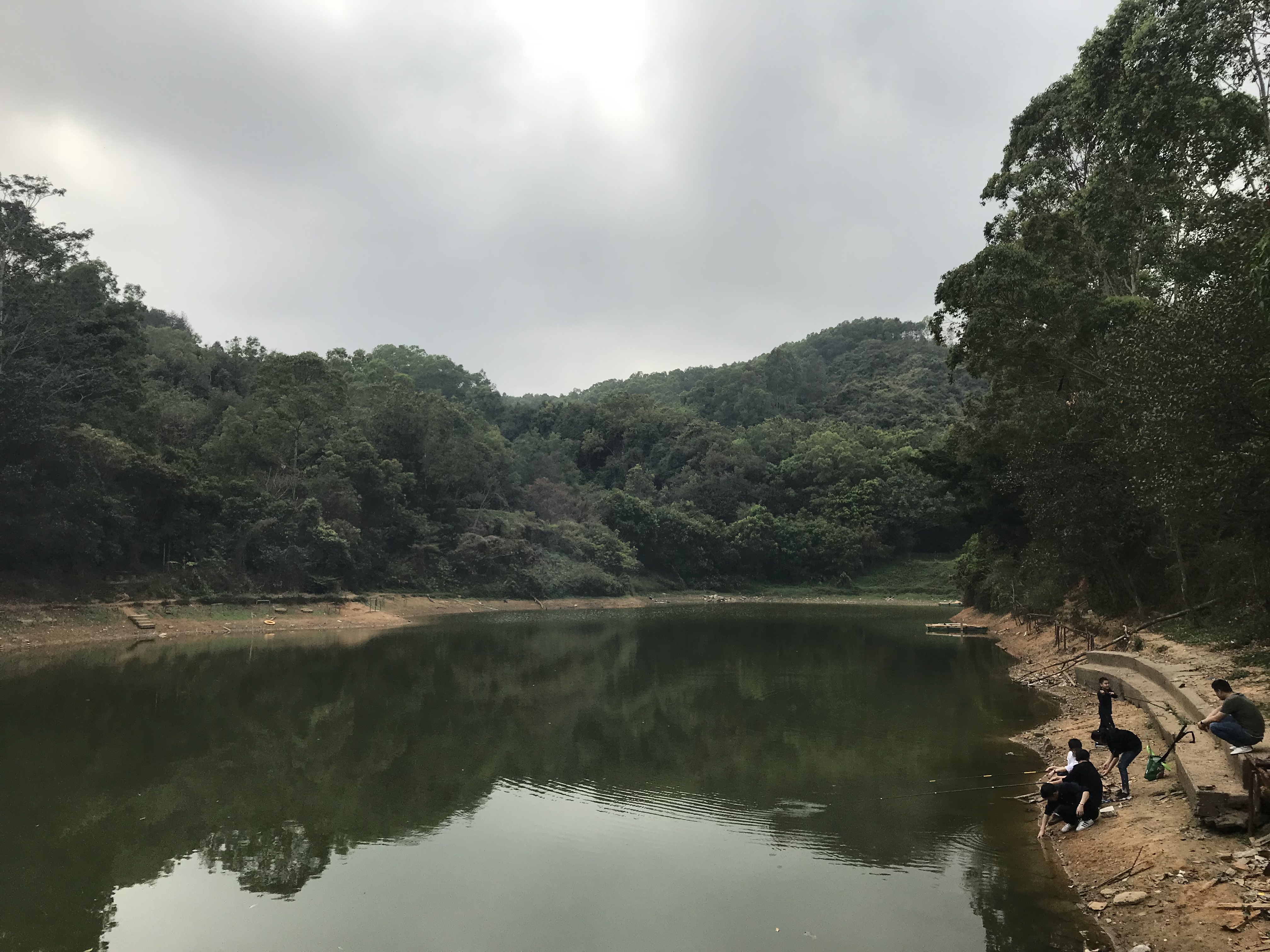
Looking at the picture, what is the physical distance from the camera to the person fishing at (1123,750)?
9320 millimetres

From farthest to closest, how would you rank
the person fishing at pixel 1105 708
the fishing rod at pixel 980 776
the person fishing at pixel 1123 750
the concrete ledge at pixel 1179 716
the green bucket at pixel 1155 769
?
1. the fishing rod at pixel 980 776
2. the person fishing at pixel 1105 708
3. the green bucket at pixel 1155 769
4. the person fishing at pixel 1123 750
5. the concrete ledge at pixel 1179 716

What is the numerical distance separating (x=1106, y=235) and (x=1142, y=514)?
256 inches

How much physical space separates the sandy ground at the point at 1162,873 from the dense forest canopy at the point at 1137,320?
4111mm

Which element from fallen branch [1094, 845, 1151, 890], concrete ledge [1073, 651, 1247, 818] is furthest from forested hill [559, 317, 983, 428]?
fallen branch [1094, 845, 1151, 890]

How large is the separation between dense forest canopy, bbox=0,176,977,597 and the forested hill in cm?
40

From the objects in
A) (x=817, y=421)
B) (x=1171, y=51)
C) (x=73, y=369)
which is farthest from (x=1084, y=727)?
(x=817, y=421)

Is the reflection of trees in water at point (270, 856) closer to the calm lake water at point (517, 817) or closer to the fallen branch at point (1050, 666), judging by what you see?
the calm lake water at point (517, 817)

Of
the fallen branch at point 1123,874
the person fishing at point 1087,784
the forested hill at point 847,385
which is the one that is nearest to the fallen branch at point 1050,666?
the person fishing at point 1087,784

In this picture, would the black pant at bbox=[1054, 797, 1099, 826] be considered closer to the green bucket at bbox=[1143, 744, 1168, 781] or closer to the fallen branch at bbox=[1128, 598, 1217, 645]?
the green bucket at bbox=[1143, 744, 1168, 781]

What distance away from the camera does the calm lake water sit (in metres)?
7.34

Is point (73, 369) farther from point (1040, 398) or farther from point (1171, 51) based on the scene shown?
point (1171, 51)

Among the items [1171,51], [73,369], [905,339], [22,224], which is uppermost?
[905,339]

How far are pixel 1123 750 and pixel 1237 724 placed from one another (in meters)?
1.68

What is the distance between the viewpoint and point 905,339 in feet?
381
